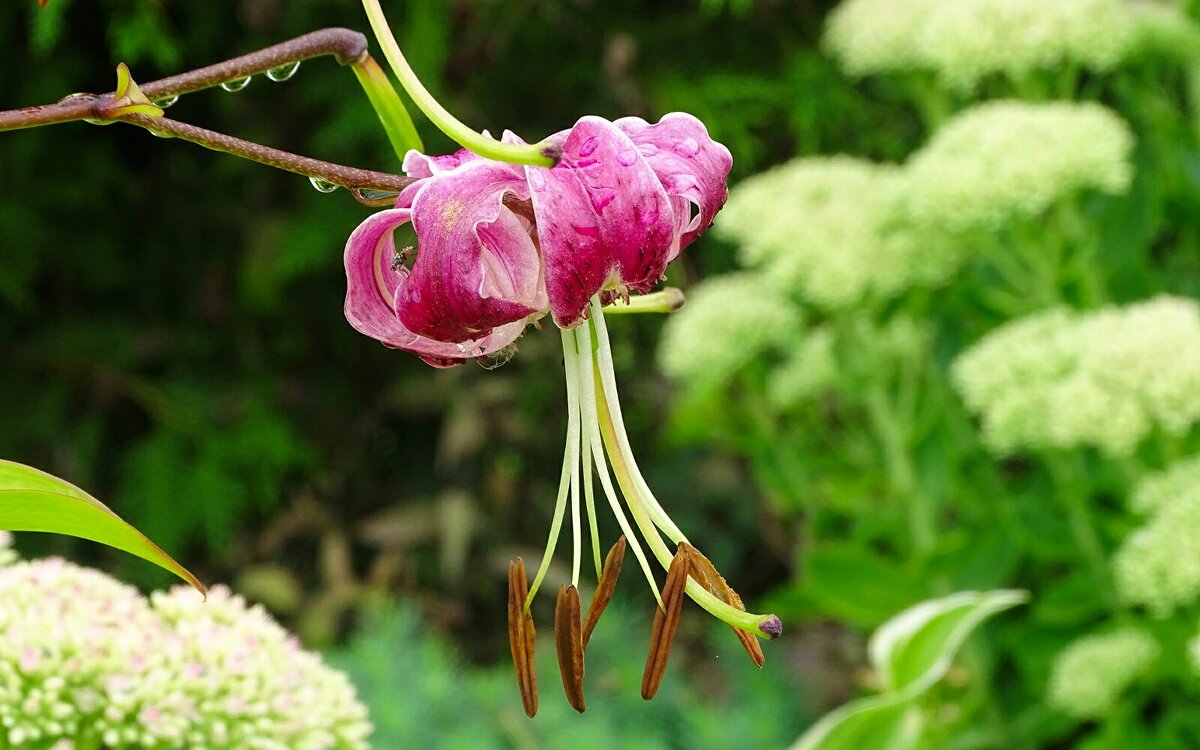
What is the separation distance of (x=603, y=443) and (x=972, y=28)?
76cm

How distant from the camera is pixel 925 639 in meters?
0.84

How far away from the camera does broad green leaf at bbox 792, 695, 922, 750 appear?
0.85m

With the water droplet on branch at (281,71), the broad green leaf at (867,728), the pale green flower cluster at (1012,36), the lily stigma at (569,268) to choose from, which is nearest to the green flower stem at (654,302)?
the lily stigma at (569,268)

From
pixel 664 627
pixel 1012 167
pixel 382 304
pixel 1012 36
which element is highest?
pixel 1012 36

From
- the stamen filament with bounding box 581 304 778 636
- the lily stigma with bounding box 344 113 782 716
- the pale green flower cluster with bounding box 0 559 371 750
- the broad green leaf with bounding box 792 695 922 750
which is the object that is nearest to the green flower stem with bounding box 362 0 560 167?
the lily stigma with bounding box 344 113 782 716

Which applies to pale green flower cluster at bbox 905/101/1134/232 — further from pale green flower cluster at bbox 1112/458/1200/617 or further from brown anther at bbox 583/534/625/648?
brown anther at bbox 583/534/625/648

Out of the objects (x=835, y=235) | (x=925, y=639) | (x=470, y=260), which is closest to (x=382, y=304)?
(x=470, y=260)

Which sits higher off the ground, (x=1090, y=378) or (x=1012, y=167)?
(x=1012, y=167)

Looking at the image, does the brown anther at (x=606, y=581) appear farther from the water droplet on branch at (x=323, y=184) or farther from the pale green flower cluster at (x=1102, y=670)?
the pale green flower cluster at (x=1102, y=670)

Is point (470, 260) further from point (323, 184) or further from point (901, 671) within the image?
point (901, 671)

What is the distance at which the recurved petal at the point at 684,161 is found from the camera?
378 mm

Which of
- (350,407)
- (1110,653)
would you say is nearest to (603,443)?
(1110,653)

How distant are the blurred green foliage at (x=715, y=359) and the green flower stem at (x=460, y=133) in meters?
0.66

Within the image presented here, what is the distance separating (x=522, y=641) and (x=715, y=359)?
2.53 feet
